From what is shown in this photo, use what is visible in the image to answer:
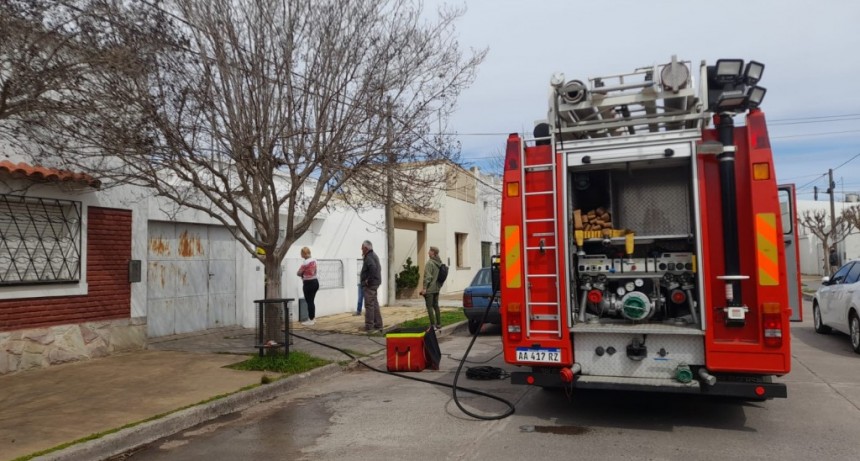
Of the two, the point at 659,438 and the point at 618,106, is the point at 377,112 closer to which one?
the point at 618,106

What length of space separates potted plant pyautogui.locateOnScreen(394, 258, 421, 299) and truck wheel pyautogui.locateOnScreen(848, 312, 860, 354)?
524 inches

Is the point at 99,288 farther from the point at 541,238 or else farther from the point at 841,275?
the point at 841,275

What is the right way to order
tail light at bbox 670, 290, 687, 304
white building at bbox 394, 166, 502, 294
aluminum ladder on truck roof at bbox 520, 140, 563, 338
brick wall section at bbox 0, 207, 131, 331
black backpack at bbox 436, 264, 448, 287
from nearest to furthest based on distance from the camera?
1. tail light at bbox 670, 290, 687, 304
2. aluminum ladder on truck roof at bbox 520, 140, 563, 338
3. brick wall section at bbox 0, 207, 131, 331
4. black backpack at bbox 436, 264, 448, 287
5. white building at bbox 394, 166, 502, 294

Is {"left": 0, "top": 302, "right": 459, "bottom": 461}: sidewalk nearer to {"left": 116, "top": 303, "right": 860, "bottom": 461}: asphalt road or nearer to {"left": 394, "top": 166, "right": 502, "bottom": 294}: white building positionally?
{"left": 116, "top": 303, "right": 860, "bottom": 461}: asphalt road

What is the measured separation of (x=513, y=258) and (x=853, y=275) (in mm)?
8234

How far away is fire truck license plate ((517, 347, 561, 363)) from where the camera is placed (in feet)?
20.0

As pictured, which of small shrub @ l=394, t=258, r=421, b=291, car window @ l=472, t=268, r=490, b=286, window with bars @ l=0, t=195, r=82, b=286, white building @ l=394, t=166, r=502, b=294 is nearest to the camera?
window with bars @ l=0, t=195, r=82, b=286

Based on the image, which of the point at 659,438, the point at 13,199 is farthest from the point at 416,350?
the point at 13,199

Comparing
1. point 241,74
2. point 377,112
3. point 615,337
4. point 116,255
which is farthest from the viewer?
point 116,255

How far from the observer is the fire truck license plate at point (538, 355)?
6.09m

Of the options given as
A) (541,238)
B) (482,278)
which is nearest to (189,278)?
(482,278)

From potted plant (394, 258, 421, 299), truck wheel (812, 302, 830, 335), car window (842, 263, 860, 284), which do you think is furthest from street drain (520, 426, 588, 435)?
potted plant (394, 258, 421, 299)

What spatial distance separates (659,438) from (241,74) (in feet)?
22.0

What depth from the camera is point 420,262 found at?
23.2 meters
